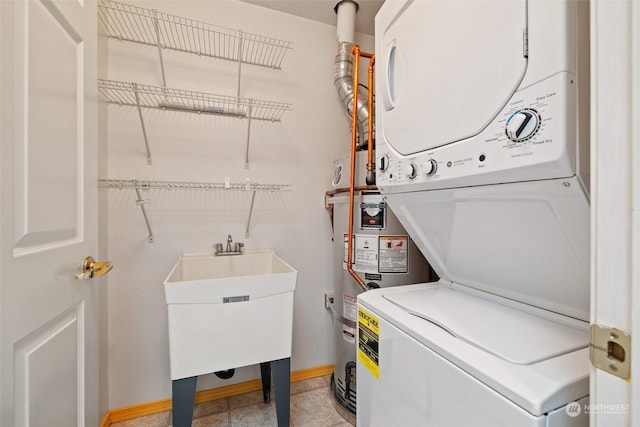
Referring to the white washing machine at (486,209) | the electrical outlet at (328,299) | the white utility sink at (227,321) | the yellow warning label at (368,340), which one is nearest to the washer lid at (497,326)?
the white washing machine at (486,209)

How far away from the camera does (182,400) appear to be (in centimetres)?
123

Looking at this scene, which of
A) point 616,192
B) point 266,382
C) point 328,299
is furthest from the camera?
point 328,299

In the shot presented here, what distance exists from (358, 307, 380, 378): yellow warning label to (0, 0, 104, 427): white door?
3.17ft

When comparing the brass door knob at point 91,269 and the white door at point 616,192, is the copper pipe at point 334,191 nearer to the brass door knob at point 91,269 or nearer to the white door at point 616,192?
the white door at point 616,192

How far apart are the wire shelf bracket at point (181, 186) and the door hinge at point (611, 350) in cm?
160

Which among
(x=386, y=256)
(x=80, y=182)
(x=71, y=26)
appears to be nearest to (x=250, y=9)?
(x=71, y=26)

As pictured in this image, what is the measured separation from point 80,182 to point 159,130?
2.79 ft

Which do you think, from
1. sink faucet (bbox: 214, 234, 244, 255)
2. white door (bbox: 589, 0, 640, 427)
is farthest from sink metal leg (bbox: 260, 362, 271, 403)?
white door (bbox: 589, 0, 640, 427)

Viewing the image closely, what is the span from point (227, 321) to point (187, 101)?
4.67ft

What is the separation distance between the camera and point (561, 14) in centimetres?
51

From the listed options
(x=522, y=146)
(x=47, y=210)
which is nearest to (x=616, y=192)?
(x=522, y=146)

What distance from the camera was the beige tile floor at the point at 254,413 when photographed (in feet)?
5.31

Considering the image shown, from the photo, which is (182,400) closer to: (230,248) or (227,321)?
(227,321)

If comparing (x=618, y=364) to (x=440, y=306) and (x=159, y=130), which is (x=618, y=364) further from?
(x=159, y=130)
